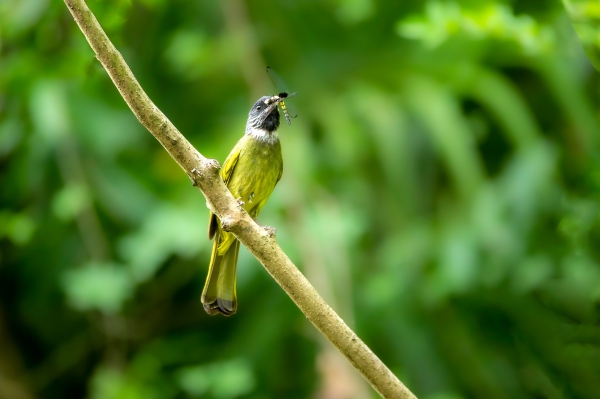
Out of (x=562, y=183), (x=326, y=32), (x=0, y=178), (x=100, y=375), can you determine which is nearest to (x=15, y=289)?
(x=0, y=178)

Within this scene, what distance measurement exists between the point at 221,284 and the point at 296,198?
1561mm

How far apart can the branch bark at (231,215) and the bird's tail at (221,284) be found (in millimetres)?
420

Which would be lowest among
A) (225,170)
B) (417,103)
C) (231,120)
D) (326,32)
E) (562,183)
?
(562,183)

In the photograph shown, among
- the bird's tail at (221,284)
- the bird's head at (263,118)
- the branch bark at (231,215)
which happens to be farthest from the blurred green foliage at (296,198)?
the branch bark at (231,215)

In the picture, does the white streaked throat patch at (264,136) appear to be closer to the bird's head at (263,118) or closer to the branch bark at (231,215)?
the bird's head at (263,118)

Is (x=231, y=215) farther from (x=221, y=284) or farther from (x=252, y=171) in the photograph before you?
(x=252, y=171)

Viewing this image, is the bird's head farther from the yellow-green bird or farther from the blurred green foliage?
the blurred green foliage

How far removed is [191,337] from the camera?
431 centimetres

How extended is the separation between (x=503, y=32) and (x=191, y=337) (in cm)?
264

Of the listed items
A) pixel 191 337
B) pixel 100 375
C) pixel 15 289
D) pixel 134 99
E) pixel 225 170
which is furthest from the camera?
pixel 15 289

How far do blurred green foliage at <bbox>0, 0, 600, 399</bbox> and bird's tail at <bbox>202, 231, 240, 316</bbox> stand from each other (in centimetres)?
114

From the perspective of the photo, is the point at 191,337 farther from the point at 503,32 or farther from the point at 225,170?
the point at 503,32

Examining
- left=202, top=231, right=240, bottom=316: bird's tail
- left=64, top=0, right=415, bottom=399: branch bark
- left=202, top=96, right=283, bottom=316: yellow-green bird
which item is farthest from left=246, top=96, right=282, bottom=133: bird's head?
left=64, top=0, right=415, bottom=399: branch bark

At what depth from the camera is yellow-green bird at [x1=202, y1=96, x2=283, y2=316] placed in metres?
2.29
